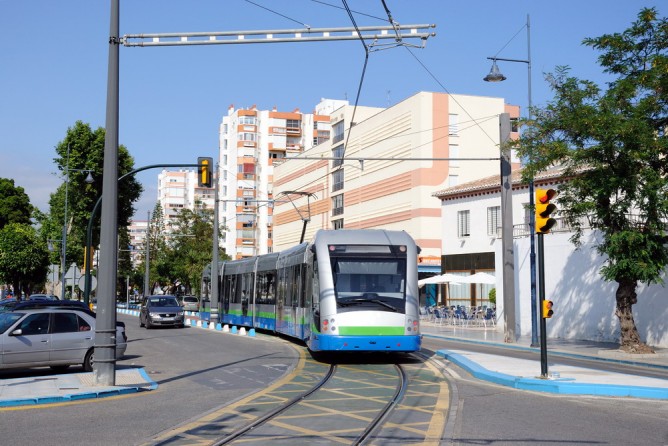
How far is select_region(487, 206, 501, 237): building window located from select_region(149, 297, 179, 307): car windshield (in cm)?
1793

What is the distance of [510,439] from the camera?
9.29m

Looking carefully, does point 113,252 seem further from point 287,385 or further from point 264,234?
point 264,234

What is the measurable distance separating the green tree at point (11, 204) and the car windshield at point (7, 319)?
68778 mm

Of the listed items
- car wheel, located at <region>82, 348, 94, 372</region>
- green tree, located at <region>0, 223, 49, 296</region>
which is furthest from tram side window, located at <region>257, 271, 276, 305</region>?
green tree, located at <region>0, 223, 49, 296</region>

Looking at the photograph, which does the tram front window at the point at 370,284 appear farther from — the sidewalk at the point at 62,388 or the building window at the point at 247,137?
the building window at the point at 247,137

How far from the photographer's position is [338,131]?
74.6 metres

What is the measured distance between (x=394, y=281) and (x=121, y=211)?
4630 centimetres

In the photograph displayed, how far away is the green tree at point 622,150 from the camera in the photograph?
2175cm

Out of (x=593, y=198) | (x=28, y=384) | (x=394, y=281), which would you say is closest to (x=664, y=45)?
(x=593, y=198)

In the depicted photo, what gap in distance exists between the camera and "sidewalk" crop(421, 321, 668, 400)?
13.6m

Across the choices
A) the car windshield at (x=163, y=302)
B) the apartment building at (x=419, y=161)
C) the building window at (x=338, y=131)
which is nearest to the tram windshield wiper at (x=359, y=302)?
the car windshield at (x=163, y=302)

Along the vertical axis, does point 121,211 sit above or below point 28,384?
above

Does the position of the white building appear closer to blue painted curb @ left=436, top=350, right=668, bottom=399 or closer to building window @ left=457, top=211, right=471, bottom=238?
building window @ left=457, top=211, right=471, bottom=238

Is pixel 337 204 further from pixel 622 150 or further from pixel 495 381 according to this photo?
pixel 495 381
